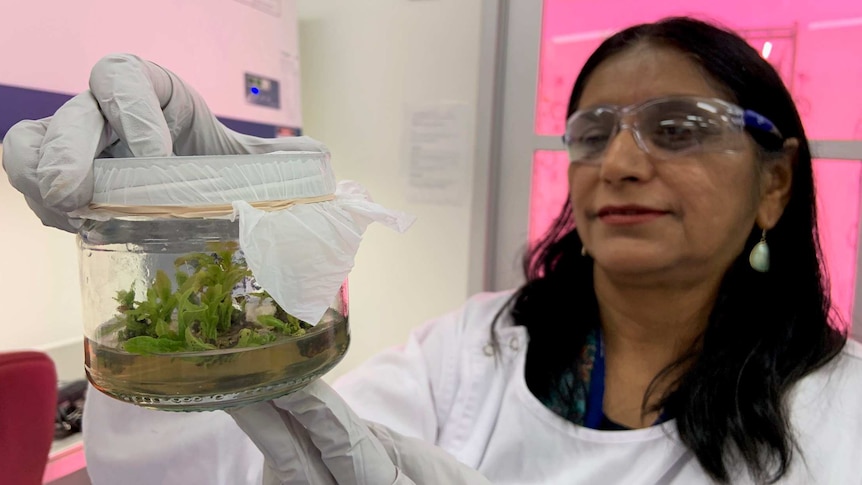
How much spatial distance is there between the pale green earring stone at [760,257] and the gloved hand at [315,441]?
2.33 feet

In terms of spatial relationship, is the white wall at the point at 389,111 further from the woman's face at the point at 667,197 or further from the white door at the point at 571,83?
the woman's face at the point at 667,197

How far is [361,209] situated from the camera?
1.63ft

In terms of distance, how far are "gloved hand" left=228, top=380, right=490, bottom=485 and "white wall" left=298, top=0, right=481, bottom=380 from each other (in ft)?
2.99

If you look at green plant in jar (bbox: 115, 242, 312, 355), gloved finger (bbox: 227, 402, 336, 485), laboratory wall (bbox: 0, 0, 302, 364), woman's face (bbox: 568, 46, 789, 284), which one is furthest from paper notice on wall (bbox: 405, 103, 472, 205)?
green plant in jar (bbox: 115, 242, 312, 355)

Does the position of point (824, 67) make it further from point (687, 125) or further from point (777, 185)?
point (687, 125)

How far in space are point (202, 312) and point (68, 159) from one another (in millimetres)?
181

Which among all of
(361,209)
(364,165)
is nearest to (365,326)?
(364,165)

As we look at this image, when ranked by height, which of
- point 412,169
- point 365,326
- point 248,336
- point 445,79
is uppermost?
point 445,79

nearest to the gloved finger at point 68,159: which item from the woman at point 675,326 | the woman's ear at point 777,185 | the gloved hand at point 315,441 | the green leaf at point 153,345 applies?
the green leaf at point 153,345

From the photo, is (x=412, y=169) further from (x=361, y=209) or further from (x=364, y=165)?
(x=361, y=209)

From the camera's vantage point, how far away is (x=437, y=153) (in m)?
1.52

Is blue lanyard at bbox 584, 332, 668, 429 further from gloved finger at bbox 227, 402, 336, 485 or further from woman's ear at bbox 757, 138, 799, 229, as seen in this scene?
gloved finger at bbox 227, 402, 336, 485

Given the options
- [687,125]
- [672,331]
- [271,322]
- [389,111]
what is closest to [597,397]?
[672,331]

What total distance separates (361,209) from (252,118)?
36.7 inches
